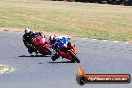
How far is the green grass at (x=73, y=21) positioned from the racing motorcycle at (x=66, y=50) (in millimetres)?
7698

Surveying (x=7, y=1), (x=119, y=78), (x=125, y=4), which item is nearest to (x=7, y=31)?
(x=119, y=78)

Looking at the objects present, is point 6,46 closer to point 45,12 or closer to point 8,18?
point 8,18

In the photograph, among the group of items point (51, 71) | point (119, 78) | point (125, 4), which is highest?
point (119, 78)

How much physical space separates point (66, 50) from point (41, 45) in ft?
4.90

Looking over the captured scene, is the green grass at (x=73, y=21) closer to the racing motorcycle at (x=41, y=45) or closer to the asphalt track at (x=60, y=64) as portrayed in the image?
the asphalt track at (x=60, y=64)

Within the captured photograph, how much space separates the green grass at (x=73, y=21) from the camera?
2853 cm

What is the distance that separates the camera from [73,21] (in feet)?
116

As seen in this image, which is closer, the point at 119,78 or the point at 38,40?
the point at 119,78

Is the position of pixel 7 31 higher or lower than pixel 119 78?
lower

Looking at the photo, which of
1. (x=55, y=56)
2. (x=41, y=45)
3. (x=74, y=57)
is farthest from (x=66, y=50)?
(x=41, y=45)

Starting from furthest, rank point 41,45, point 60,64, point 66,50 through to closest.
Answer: point 41,45
point 66,50
point 60,64

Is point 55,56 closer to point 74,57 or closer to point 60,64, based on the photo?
point 60,64

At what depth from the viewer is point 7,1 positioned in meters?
50.6

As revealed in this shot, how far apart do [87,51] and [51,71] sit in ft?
16.1
